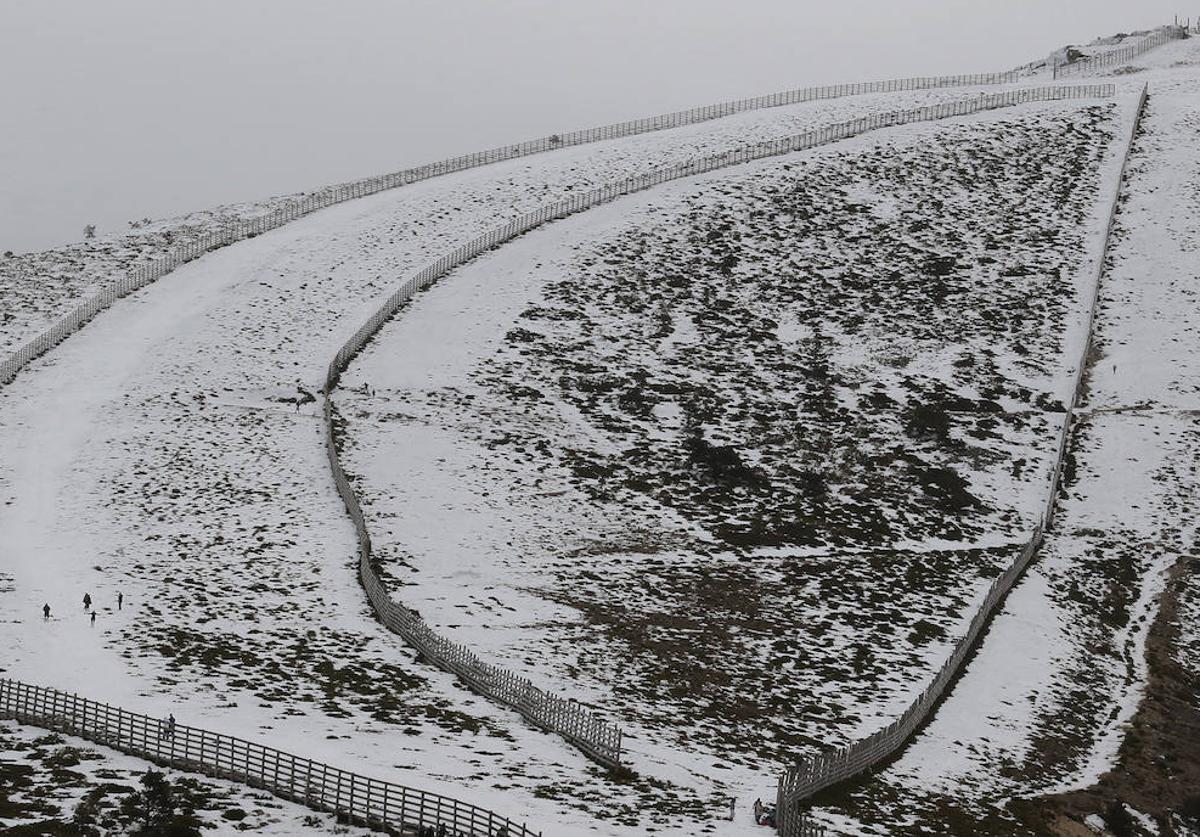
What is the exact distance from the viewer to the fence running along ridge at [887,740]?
2710 centimetres

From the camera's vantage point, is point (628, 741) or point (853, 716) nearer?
point (628, 741)

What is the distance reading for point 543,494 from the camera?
50.5m

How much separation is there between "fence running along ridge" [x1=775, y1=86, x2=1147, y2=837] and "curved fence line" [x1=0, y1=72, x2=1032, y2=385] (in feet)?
132

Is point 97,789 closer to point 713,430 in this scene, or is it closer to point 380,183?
point 713,430

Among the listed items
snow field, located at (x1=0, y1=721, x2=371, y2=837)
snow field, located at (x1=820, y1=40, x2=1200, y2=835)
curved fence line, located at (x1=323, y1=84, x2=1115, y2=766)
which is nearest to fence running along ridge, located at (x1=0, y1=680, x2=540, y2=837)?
snow field, located at (x1=0, y1=721, x2=371, y2=837)

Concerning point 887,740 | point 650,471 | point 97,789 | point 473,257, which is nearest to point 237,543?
point 650,471

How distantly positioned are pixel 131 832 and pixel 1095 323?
5843cm

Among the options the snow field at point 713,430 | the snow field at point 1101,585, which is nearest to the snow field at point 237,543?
the snow field at point 713,430

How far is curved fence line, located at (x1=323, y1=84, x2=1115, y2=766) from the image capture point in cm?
3164

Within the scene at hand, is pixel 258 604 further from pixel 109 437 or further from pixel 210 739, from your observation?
pixel 109 437

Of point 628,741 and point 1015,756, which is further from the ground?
point 628,741

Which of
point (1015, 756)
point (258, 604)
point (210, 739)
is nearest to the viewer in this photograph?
point (210, 739)

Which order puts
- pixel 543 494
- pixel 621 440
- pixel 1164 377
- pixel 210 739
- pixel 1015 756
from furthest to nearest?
pixel 1164 377 < pixel 621 440 < pixel 543 494 < pixel 1015 756 < pixel 210 739

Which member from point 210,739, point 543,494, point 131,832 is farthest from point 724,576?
point 131,832
